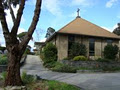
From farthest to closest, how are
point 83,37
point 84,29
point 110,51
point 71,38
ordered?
1. point 84,29
2. point 83,37
3. point 110,51
4. point 71,38

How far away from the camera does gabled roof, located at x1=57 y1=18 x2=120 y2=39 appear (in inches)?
1020

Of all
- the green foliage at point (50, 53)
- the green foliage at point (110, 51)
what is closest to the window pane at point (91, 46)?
the green foliage at point (110, 51)

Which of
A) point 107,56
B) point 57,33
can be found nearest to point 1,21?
point 57,33

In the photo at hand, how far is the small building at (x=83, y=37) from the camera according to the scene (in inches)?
968

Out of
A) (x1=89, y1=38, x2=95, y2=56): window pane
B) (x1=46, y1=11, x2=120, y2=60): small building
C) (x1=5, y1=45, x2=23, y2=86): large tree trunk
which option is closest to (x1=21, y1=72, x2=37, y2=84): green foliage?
(x1=5, y1=45, x2=23, y2=86): large tree trunk

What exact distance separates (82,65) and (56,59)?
4358 millimetres

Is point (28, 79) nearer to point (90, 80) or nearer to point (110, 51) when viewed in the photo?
point (90, 80)

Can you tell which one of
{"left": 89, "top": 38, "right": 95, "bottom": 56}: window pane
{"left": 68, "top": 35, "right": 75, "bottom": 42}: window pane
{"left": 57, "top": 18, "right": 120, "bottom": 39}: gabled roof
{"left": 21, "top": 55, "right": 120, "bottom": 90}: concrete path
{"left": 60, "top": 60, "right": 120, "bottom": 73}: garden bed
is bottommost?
{"left": 21, "top": 55, "right": 120, "bottom": 90}: concrete path

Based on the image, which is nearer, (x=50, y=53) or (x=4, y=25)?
(x=4, y=25)

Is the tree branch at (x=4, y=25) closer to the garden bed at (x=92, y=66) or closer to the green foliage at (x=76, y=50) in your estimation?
the garden bed at (x=92, y=66)

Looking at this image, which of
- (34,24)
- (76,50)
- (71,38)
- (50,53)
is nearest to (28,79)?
(34,24)

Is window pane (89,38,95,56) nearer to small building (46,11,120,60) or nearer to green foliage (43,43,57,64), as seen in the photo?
small building (46,11,120,60)

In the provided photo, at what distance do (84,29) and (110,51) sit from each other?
4.64 m

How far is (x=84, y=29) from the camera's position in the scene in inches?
1085
